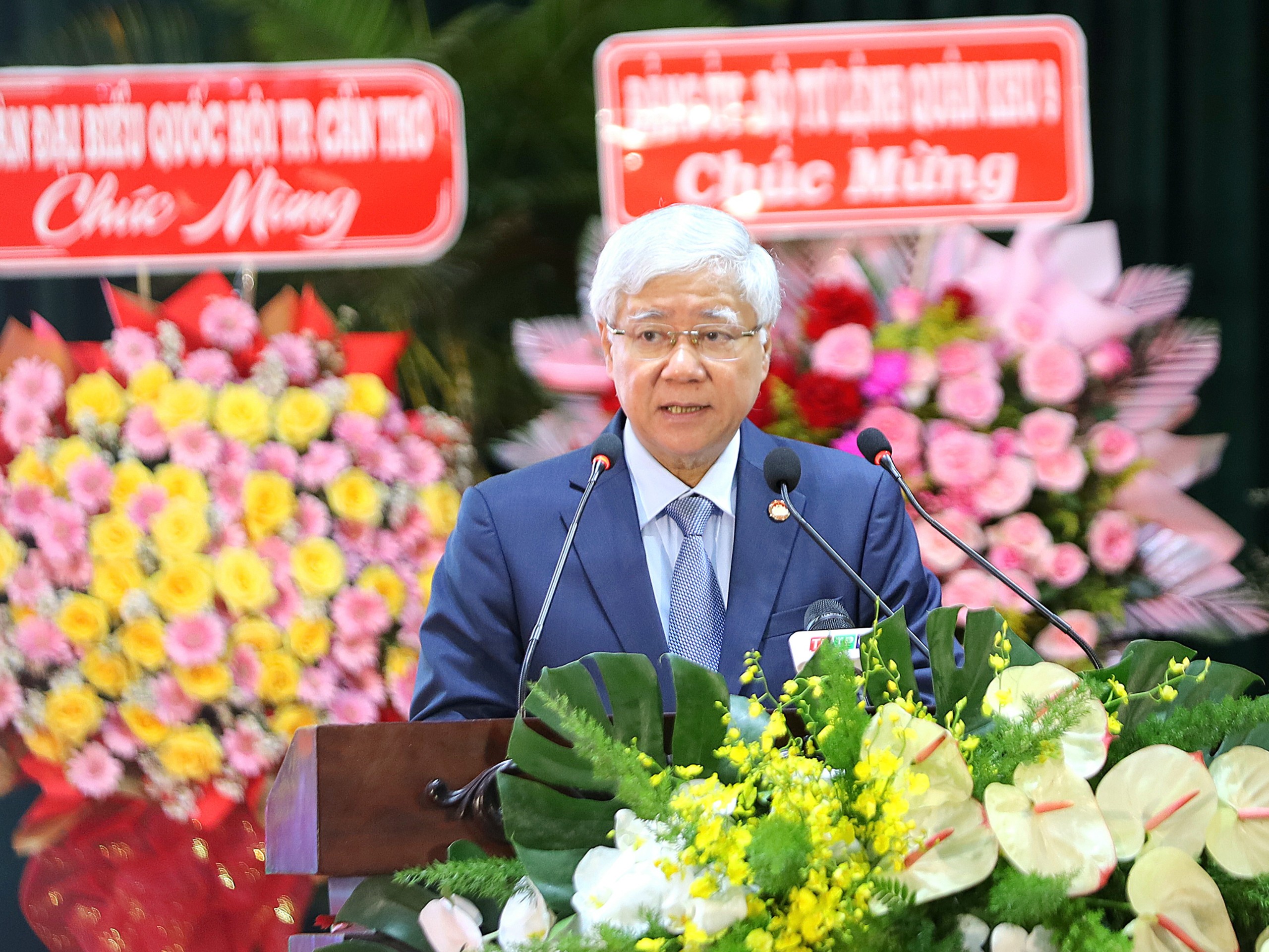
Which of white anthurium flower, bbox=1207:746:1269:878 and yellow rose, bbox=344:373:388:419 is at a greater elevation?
white anthurium flower, bbox=1207:746:1269:878

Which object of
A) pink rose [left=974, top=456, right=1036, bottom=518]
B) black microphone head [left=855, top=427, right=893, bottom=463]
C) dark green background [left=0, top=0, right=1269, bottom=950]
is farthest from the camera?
dark green background [left=0, top=0, right=1269, bottom=950]

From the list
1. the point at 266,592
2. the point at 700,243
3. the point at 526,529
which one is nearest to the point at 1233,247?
the point at 700,243

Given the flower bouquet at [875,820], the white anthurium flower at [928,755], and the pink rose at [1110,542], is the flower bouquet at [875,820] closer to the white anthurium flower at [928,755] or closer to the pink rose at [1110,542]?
the white anthurium flower at [928,755]

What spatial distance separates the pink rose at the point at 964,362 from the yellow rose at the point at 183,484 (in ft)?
4.40

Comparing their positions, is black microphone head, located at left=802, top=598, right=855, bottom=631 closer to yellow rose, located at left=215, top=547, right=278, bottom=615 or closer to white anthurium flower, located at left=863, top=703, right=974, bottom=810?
white anthurium flower, located at left=863, top=703, right=974, bottom=810

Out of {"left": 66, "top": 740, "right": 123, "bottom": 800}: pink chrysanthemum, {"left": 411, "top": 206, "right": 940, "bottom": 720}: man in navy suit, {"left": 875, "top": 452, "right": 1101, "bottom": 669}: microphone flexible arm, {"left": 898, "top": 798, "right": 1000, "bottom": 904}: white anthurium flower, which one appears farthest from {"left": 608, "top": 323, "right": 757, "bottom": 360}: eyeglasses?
{"left": 66, "top": 740, "right": 123, "bottom": 800}: pink chrysanthemum

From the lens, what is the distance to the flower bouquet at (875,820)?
73 cm

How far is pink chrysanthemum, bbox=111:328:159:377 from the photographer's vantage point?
236cm

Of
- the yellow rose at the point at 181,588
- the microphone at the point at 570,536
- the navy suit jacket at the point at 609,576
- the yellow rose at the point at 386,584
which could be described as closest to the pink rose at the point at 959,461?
the navy suit jacket at the point at 609,576

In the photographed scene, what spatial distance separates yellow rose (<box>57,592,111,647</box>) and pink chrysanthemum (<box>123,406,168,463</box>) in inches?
10.7

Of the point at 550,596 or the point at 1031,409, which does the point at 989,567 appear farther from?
the point at 1031,409

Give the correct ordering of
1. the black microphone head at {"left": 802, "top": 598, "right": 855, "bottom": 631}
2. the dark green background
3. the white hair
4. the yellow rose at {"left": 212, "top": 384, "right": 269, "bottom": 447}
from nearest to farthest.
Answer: the black microphone head at {"left": 802, "top": 598, "right": 855, "bottom": 631} < the white hair < the yellow rose at {"left": 212, "top": 384, "right": 269, "bottom": 447} < the dark green background

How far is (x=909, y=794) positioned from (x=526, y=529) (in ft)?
3.34

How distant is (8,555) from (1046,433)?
6.18ft
